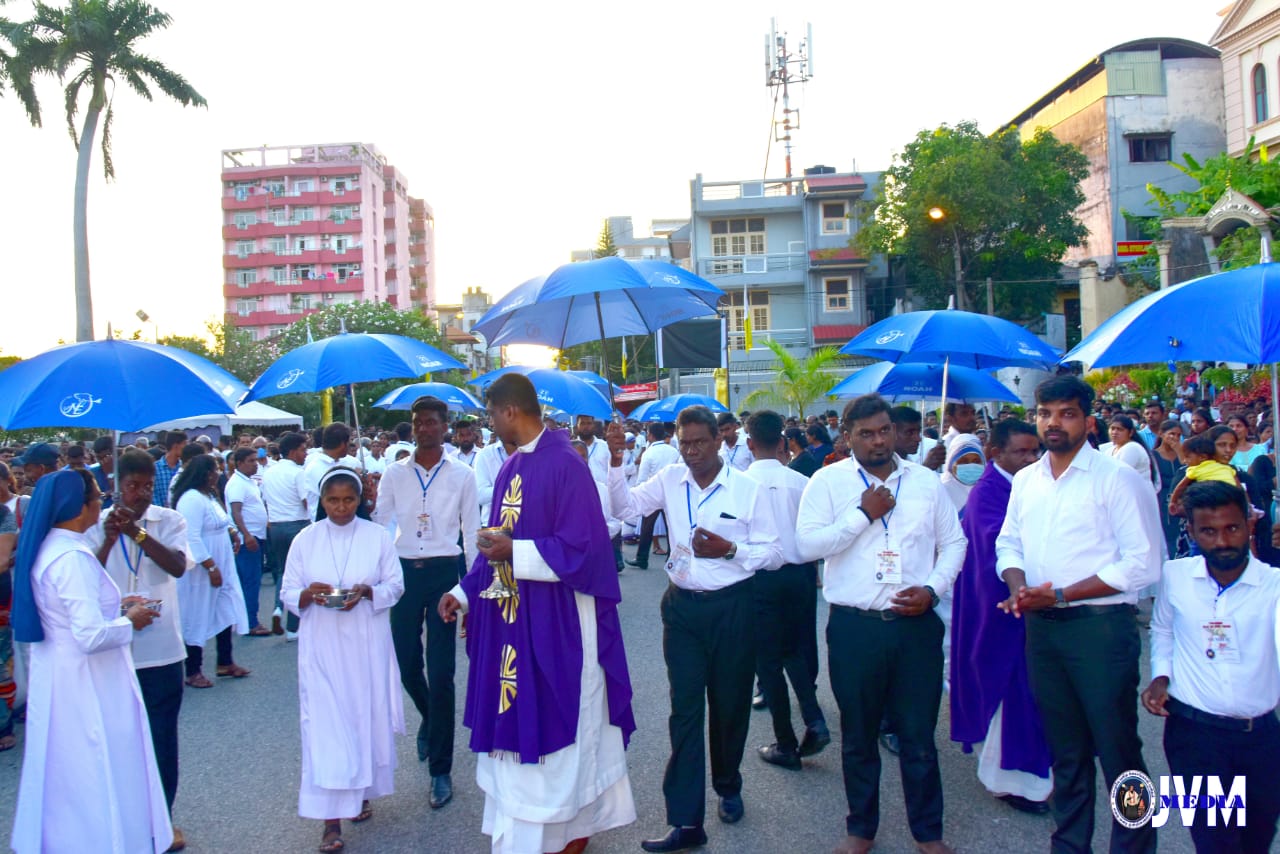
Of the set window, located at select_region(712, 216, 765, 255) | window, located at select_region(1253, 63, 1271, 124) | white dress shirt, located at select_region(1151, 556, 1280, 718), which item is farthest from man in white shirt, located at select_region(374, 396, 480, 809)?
window, located at select_region(1253, 63, 1271, 124)

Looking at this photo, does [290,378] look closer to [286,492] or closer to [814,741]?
[286,492]

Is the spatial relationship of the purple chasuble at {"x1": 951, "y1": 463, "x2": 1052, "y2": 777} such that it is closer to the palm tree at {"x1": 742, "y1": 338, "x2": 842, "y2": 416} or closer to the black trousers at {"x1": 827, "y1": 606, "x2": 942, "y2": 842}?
the black trousers at {"x1": 827, "y1": 606, "x2": 942, "y2": 842}

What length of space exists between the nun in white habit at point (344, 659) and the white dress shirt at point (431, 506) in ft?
2.00

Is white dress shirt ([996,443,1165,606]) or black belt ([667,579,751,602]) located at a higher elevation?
white dress shirt ([996,443,1165,606])

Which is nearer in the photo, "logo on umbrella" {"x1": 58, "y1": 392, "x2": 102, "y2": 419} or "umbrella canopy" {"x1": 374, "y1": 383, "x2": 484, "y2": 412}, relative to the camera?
"logo on umbrella" {"x1": 58, "y1": 392, "x2": 102, "y2": 419}

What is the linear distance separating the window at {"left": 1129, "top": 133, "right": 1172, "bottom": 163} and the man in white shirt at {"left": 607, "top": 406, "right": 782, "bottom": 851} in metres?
41.0

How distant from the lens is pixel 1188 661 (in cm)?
362

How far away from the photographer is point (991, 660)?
16.3 feet

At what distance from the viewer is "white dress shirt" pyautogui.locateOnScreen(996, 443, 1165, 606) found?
381 centimetres

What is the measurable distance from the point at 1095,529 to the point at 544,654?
7.54ft

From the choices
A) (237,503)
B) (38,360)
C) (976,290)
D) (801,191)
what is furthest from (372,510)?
(801,191)

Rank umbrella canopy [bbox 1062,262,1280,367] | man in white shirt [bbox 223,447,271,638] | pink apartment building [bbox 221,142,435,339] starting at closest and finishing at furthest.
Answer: umbrella canopy [bbox 1062,262,1280,367], man in white shirt [bbox 223,447,271,638], pink apartment building [bbox 221,142,435,339]

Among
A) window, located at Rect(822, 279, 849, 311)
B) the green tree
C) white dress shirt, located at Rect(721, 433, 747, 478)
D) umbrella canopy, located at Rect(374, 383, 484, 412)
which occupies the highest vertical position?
the green tree

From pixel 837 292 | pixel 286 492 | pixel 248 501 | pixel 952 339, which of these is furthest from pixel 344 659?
pixel 837 292
